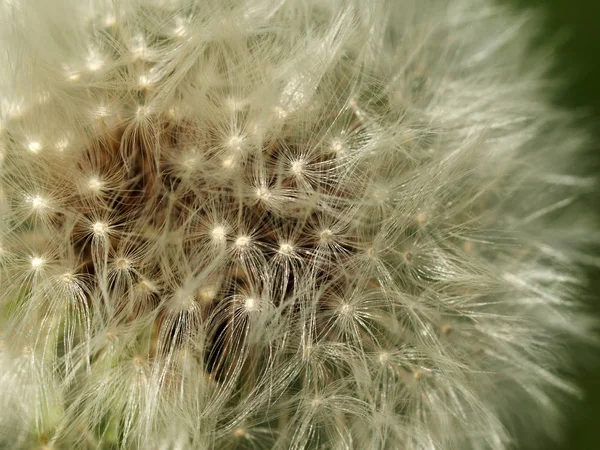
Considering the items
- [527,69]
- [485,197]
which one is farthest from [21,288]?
[527,69]

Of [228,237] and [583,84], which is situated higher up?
[583,84]

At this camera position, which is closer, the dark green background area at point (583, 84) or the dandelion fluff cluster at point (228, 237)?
the dandelion fluff cluster at point (228, 237)

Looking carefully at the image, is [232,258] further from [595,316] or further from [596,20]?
[596,20]

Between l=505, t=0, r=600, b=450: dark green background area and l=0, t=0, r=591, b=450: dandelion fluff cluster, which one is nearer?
l=0, t=0, r=591, b=450: dandelion fluff cluster

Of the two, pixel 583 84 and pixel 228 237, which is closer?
Result: pixel 228 237
